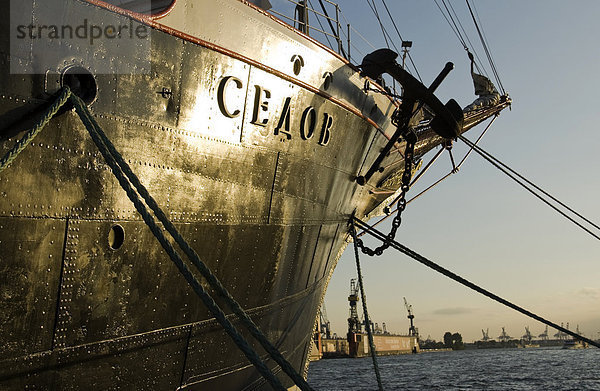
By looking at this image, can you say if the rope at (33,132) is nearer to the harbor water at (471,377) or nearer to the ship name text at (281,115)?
the ship name text at (281,115)

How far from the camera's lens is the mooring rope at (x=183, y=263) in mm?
3617

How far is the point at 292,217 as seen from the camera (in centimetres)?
746

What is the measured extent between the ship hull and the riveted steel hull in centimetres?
1

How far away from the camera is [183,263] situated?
3912mm

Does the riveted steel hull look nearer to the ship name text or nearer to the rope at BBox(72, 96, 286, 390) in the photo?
the ship name text

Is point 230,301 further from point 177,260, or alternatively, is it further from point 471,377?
point 471,377

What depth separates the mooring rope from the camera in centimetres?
362

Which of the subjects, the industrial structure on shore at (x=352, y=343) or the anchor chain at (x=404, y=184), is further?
the industrial structure on shore at (x=352, y=343)

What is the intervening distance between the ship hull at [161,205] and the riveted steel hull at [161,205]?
1cm

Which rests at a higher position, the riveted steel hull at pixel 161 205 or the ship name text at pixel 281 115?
the ship name text at pixel 281 115

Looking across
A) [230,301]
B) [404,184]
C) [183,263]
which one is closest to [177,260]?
[183,263]

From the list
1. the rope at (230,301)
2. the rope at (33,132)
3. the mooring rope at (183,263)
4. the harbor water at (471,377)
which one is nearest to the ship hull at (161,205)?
the rope at (33,132)

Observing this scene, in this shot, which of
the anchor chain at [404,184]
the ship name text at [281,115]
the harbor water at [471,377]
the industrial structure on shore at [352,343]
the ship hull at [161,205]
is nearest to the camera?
the ship hull at [161,205]

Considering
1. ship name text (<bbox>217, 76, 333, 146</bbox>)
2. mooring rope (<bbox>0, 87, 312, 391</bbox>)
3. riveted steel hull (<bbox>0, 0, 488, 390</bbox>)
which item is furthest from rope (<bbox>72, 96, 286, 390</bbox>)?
ship name text (<bbox>217, 76, 333, 146</bbox>)
